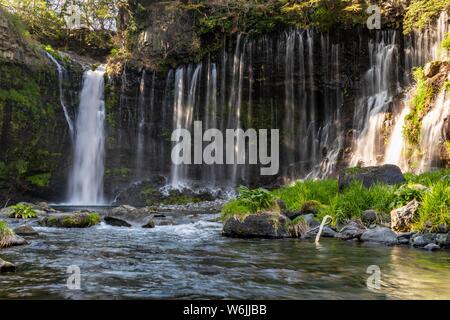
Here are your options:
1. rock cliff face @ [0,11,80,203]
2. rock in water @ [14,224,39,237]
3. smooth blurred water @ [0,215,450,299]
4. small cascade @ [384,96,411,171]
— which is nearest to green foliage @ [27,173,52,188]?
rock cliff face @ [0,11,80,203]

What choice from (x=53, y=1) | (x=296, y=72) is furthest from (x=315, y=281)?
(x=53, y=1)

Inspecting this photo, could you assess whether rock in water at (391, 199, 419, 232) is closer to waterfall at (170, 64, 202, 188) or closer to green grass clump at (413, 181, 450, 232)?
green grass clump at (413, 181, 450, 232)

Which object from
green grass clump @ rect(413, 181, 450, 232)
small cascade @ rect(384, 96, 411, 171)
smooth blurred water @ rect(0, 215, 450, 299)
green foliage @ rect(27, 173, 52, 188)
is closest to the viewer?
smooth blurred water @ rect(0, 215, 450, 299)

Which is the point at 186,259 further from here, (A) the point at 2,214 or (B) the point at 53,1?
(B) the point at 53,1

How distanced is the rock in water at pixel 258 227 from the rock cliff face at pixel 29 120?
64.2 ft

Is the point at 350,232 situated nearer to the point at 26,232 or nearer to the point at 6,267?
the point at 6,267

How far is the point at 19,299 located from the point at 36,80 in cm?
2527

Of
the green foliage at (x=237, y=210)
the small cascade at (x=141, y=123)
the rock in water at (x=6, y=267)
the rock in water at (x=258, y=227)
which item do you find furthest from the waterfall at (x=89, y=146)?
the rock in water at (x=6, y=267)

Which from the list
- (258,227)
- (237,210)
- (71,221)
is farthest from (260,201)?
(71,221)

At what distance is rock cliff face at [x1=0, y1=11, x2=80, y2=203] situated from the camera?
2538 cm

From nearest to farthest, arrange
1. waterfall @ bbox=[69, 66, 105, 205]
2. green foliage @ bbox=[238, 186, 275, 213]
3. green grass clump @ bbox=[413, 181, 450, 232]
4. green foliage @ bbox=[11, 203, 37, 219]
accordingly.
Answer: green grass clump @ bbox=[413, 181, 450, 232] → green foliage @ bbox=[238, 186, 275, 213] → green foliage @ bbox=[11, 203, 37, 219] → waterfall @ bbox=[69, 66, 105, 205]

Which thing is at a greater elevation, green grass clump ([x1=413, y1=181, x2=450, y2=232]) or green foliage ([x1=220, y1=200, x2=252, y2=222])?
green grass clump ([x1=413, y1=181, x2=450, y2=232])

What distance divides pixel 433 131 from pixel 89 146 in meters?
20.9
